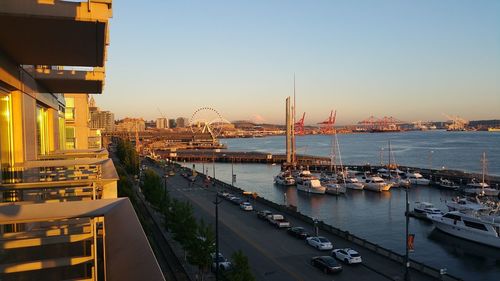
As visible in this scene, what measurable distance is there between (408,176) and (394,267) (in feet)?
64.3

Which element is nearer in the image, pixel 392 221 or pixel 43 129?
pixel 43 129

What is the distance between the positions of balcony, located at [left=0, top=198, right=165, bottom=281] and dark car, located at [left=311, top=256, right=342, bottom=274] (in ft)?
26.2

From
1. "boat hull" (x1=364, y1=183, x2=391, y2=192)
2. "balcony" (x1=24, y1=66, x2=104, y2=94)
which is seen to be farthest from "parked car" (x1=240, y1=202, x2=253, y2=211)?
"balcony" (x1=24, y1=66, x2=104, y2=94)

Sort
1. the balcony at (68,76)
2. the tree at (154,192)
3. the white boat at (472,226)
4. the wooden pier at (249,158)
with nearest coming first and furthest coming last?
the balcony at (68,76) < the white boat at (472,226) < the tree at (154,192) < the wooden pier at (249,158)

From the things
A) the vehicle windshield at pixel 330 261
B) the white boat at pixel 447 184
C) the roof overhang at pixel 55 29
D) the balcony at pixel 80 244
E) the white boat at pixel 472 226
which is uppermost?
the roof overhang at pixel 55 29

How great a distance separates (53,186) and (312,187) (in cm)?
2187

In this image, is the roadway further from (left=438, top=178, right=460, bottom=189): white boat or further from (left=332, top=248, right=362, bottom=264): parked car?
(left=438, top=178, right=460, bottom=189): white boat

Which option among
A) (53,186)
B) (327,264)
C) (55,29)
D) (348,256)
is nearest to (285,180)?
(348,256)

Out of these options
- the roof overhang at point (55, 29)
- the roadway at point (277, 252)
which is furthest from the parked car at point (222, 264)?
the roof overhang at point (55, 29)

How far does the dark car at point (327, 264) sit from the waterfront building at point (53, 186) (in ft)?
21.7

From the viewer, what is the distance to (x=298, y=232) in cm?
1205

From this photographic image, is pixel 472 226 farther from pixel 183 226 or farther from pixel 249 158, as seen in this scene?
pixel 249 158

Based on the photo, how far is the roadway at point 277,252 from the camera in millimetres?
8844

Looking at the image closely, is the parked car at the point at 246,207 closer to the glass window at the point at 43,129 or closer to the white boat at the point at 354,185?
the white boat at the point at 354,185
